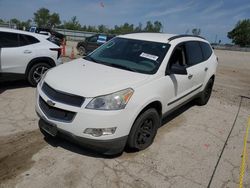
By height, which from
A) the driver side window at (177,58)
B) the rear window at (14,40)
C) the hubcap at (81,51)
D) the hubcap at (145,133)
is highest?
the driver side window at (177,58)

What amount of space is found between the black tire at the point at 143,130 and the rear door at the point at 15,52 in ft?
13.1

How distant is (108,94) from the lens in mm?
3104

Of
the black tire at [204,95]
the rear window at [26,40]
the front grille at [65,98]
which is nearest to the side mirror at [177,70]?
the front grille at [65,98]

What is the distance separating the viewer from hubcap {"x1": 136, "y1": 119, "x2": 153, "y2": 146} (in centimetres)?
366

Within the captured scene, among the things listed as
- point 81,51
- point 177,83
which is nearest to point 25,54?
point 177,83

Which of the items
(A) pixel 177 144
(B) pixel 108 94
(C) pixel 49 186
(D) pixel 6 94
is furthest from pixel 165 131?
(D) pixel 6 94

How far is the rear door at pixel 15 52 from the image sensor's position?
586cm

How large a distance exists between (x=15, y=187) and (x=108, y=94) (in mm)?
1580

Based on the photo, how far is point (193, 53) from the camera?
203 inches

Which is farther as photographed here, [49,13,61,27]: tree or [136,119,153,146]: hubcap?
[49,13,61,27]: tree

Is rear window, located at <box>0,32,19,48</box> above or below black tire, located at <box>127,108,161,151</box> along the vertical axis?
above

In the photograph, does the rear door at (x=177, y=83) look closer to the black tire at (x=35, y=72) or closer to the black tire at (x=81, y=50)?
the black tire at (x=35, y=72)

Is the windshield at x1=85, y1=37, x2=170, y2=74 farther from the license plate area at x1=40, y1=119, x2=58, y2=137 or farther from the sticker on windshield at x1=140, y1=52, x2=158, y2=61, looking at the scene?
the license plate area at x1=40, y1=119, x2=58, y2=137

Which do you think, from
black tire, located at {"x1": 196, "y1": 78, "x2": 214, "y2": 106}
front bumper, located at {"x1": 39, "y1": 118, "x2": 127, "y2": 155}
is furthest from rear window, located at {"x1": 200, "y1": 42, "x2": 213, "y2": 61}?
front bumper, located at {"x1": 39, "y1": 118, "x2": 127, "y2": 155}
